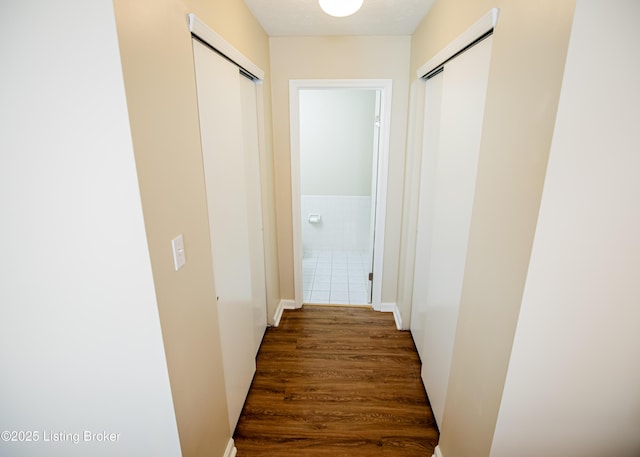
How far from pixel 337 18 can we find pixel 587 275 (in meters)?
2.07

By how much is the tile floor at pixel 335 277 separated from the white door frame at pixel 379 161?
37cm

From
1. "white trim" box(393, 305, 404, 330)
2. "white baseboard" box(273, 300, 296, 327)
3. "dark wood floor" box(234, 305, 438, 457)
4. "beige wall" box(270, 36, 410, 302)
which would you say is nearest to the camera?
"dark wood floor" box(234, 305, 438, 457)

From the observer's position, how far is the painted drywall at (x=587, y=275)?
771mm

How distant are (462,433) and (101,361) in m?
1.51

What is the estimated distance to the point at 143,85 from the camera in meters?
0.89

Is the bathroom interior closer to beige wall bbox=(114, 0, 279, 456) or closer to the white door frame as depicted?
the white door frame

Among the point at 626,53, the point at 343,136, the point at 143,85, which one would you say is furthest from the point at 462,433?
the point at 343,136

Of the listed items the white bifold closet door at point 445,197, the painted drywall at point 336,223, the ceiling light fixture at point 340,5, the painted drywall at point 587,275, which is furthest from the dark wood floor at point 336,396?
the ceiling light fixture at point 340,5

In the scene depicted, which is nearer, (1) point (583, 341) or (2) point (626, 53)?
(2) point (626, 53)

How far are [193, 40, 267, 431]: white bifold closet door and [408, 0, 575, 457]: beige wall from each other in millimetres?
1151

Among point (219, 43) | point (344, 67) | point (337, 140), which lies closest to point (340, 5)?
point (219, 43)

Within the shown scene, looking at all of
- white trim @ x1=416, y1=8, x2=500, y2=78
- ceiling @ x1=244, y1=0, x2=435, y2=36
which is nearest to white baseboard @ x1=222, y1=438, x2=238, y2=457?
white trim @ x1=416, y1=8, x2=500, y2=78

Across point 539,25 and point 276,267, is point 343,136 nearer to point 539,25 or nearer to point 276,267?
point 276,267

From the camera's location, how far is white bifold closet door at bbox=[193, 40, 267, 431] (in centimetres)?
140
